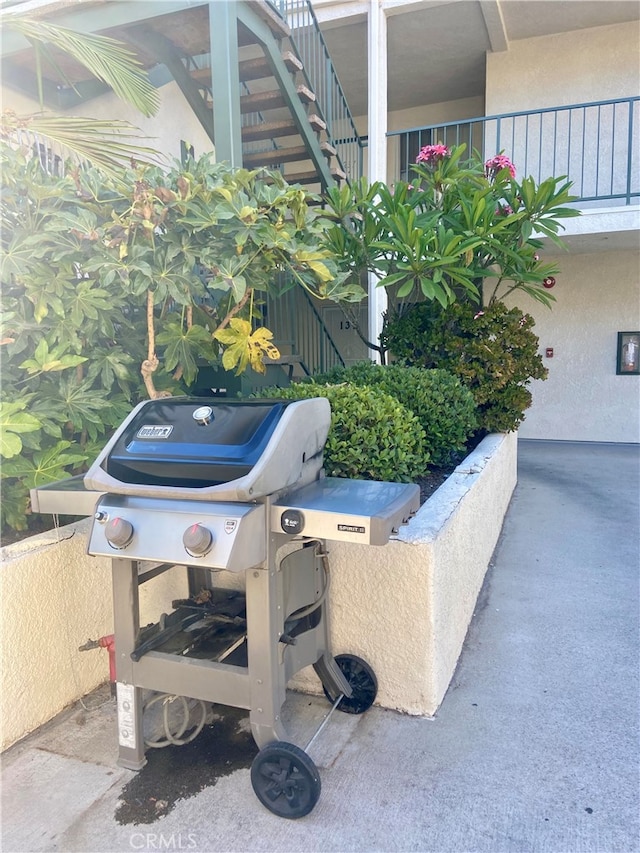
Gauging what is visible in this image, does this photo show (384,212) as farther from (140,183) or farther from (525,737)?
(525,737)

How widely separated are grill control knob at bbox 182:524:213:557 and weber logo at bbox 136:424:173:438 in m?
0.38

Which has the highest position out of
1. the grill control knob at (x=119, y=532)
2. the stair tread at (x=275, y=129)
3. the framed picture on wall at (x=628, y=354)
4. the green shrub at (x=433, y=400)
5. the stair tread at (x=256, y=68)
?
the stair tread at (x=256, y=68)

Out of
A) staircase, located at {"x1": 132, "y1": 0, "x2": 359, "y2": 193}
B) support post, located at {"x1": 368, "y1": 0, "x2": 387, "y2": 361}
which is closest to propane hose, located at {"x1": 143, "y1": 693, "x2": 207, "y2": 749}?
staircase, located at {"x1": 132, "y1": 0, "x2": 359, "y2": 193}

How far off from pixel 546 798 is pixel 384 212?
13.7 ft

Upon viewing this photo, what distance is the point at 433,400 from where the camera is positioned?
13.6 feet

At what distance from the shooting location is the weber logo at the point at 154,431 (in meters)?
1.89

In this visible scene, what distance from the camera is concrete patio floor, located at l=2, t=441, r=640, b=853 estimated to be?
6.08 feet

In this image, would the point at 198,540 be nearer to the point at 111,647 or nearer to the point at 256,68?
the point at 111,647

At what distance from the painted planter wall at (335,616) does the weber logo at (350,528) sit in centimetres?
80

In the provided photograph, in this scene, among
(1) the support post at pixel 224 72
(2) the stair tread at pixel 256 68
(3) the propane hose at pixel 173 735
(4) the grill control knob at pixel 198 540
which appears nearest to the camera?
(4) the grill control knob at pixel 198 540

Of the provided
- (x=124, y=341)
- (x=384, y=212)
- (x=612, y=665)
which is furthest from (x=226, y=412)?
(x=384, y=212)

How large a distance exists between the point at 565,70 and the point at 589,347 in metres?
4.15

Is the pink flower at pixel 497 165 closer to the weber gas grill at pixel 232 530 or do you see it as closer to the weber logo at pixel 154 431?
the weber gas grill at pixel 232 530

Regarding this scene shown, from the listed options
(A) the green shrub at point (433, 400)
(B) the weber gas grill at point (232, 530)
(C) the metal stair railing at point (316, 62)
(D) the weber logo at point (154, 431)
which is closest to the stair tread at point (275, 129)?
(C) the metal stair railing at point (316, 62)
